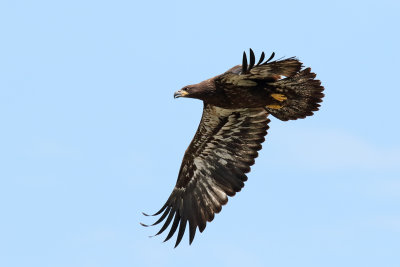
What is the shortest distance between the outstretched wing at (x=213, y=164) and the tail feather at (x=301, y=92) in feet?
3.03

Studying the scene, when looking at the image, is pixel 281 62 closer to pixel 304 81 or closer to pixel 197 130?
pixel 304 81

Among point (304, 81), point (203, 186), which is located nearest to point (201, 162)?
point (203, 186)

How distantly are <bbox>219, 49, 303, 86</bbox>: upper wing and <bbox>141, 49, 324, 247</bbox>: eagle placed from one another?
0.02 m

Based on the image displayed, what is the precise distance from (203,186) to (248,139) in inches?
59.2

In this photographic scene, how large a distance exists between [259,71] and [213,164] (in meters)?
3.33

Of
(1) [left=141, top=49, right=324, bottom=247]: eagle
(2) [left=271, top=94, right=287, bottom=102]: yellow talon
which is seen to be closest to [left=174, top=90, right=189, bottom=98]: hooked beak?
(1) [left=141, top=49, right=324, bottom=247]: eagle

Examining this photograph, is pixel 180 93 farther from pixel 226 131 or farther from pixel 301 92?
pixel 301 92

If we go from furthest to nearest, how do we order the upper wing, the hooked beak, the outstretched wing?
the outstretched wing → the hooked beak → the upper wing

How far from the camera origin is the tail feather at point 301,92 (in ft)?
53.1

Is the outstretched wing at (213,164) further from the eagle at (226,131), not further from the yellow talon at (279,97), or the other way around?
the yellow talon at (279,97)

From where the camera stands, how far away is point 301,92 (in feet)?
53.8

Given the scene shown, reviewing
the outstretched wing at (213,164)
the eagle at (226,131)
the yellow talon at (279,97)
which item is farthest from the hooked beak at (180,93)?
the yellow talon at (279,97)

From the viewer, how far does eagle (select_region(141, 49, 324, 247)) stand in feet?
53.1

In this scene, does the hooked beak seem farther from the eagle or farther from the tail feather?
the tail feather
